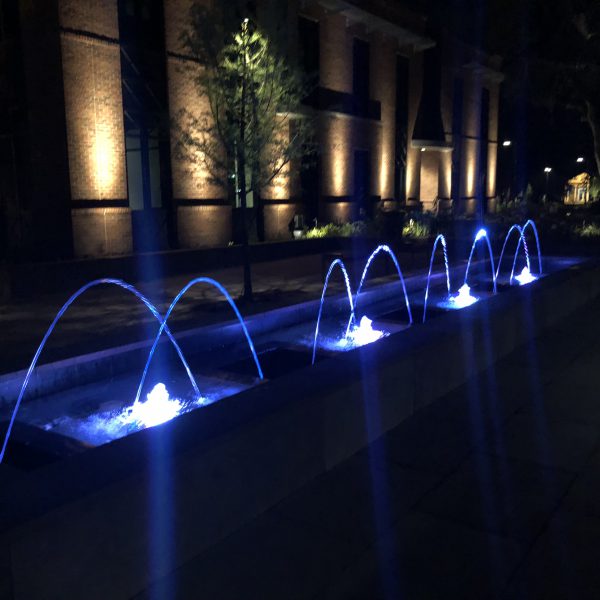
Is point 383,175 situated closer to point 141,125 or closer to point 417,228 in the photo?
point 417,228

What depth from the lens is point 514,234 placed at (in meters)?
21.8

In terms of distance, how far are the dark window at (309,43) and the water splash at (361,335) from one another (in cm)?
1599

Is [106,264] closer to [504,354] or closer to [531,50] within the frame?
[504,354]

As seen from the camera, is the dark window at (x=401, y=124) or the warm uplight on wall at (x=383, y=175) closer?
the warm uplight on wall at (x=383, y=175)

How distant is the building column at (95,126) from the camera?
14.1 m

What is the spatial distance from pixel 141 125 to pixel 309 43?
868 centimetres

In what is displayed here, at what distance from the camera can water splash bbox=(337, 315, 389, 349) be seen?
7.91 metres

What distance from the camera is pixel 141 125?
1692 cm

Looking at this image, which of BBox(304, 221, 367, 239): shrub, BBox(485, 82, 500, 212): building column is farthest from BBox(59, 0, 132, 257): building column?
BBox(485, 82, 500, 212): building column

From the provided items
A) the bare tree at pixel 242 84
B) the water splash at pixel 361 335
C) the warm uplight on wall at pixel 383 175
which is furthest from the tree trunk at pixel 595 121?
the water splash at pixel 361 335

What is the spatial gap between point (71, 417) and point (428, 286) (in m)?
7.93

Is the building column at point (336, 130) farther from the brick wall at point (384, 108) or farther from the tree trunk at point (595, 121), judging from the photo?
the tree trunk at point (595, 121)

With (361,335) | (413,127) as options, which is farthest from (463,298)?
(413,127)

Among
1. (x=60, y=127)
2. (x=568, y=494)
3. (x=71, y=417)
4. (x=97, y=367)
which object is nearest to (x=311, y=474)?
(x=568, y=494)
